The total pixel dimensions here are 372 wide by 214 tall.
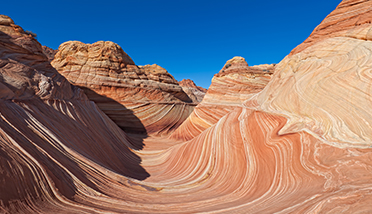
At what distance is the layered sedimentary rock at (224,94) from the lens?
8508 mm

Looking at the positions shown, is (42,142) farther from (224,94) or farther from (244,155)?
(224,94)

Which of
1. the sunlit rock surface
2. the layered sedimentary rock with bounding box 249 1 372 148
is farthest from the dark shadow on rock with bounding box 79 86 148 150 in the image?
the layered sedimentary rock with bounding box 249 1 372 148

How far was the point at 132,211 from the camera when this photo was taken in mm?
2588

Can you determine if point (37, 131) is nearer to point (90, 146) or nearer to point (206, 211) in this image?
point (90, 146)

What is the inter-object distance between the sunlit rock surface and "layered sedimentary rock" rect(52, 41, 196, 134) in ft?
19.8

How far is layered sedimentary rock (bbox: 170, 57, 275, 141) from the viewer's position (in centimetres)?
851

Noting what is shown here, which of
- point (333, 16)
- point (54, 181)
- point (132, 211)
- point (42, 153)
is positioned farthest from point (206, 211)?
point (333, 16)

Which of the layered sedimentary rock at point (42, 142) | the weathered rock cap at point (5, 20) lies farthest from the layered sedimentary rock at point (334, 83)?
the weathered rock cap at point (5, 20)

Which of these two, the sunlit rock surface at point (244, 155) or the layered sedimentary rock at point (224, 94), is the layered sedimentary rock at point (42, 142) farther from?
the layered sedimentary rock at point (224, 94)

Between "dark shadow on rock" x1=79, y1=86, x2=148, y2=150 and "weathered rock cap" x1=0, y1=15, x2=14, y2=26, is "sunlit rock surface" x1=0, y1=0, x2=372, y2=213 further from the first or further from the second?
"dark shadow on rock" x1=79, y1=86, x2=148, y2=150

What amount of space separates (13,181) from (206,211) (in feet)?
7.61

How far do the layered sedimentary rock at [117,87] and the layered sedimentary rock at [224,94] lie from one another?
2713mm

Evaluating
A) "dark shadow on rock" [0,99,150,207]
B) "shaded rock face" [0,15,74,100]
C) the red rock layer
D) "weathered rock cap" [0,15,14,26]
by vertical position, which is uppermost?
the red rock layer

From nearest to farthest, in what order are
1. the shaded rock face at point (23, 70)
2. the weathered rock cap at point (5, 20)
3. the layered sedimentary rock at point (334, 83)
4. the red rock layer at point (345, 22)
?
the layered sedimentary rock at point (334, 83) → the red rock layer at point (345, 22) → the shaded rock face at point (23, 70) → the weathered rock cap at point (5, 20)
